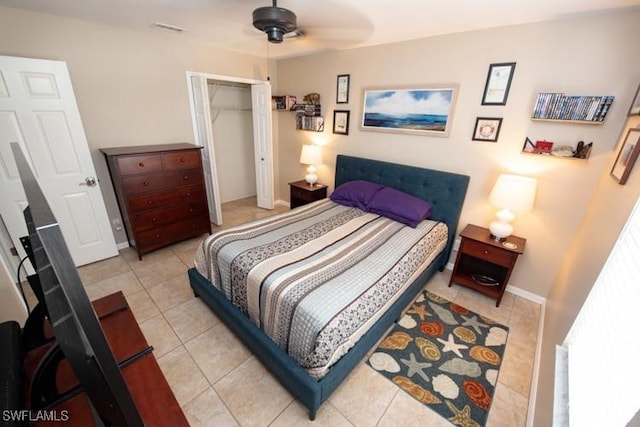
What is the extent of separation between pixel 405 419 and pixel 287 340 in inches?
31.9

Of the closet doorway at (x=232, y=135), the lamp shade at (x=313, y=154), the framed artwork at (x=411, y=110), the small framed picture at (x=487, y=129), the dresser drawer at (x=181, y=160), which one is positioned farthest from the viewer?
the lamp shade at (x=313, y=154)

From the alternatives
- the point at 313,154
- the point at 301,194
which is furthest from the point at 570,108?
the point at 301,194

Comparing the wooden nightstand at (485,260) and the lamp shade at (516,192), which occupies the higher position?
the lamp shade at (516,192)

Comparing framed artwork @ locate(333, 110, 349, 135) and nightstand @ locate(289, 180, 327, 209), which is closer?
framed artwork @ locate(333, 110, 349, 135)

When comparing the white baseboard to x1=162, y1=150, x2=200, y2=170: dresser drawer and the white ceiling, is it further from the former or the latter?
x1=162, y1=150, x2=200, y2=170: dresser drawer

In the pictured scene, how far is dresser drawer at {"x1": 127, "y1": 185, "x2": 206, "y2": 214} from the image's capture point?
8.96ft

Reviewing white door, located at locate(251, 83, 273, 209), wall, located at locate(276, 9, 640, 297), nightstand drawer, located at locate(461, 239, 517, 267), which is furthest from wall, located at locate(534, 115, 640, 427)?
white door, located at locate(251, 83, 273, 209)

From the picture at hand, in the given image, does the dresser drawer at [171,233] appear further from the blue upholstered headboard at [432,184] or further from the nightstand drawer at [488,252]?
the nightstand drawer at [488,252]

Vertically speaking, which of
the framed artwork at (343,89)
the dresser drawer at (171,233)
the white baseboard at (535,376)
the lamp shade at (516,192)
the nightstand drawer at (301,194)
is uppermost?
the framed artwork at (343,89)

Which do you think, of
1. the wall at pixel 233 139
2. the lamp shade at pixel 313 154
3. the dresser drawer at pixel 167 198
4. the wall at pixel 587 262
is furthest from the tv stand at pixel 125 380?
the wall at pixel 233 139

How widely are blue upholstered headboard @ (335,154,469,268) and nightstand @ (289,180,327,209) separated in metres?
0.74

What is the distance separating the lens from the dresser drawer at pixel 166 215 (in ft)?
9.18

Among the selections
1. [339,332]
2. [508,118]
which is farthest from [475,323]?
[508,118]

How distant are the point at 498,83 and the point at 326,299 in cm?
238
